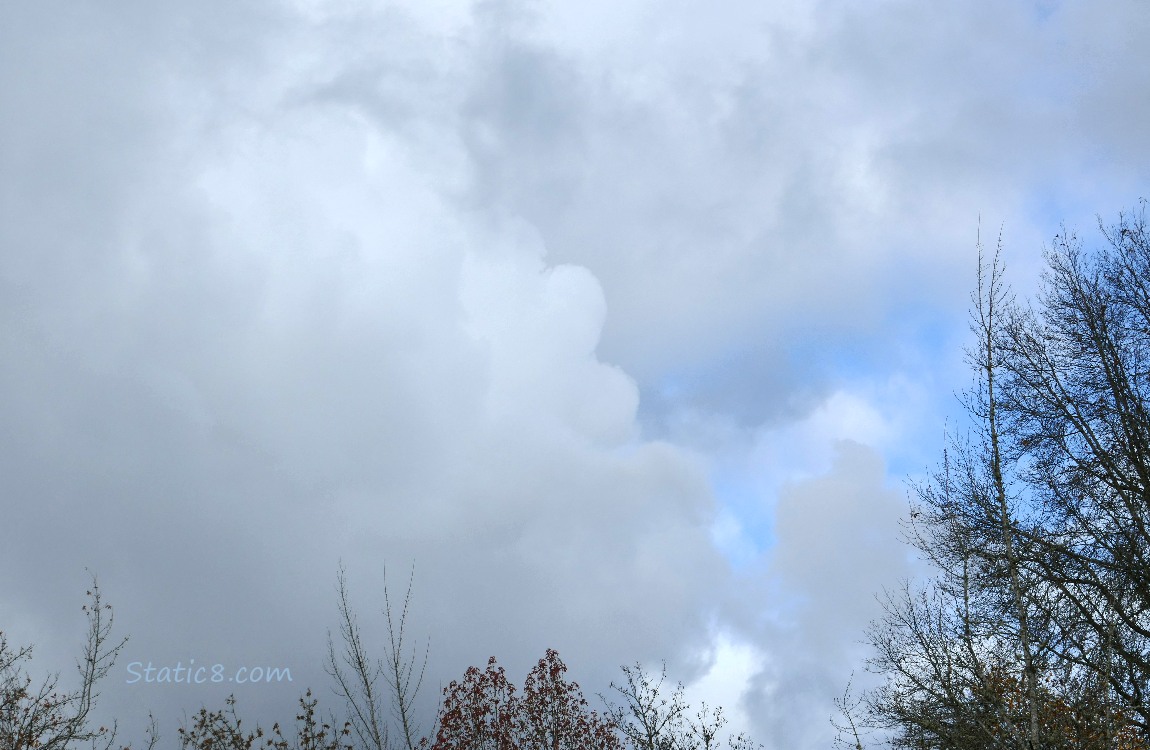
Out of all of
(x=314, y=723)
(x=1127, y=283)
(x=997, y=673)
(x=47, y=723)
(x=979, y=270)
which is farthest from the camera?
(x=314, y=723)

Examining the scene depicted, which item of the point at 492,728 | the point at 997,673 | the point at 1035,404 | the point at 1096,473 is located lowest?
the point at 997,673

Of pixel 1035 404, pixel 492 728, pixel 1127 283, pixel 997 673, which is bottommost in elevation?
pixel 997 673

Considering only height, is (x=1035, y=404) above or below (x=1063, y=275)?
below

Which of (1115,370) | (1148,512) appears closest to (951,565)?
(1148,512)

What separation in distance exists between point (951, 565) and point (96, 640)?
14.2 metres

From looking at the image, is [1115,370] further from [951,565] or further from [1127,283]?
[951,565]

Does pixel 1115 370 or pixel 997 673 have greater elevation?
pixel 1115 370

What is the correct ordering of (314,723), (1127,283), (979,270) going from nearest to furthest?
(979,270)
(1127,283)
(314,723)

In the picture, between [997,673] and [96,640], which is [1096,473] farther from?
[96,640]

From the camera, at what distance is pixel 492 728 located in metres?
18.9

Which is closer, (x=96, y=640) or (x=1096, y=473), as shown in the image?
(x=1096, y=473)

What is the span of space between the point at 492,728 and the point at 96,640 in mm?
7785

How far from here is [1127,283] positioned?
15.4 metres

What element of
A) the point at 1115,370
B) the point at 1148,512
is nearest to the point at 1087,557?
the point at 1148,512
